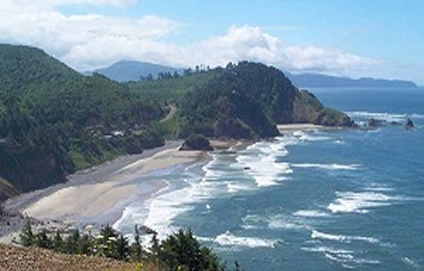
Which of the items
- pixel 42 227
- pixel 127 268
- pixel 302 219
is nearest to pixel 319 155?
pixel 302 219

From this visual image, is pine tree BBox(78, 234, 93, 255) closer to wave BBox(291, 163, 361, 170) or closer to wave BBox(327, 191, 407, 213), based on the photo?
wave BBox(327, 191, 407, 213)

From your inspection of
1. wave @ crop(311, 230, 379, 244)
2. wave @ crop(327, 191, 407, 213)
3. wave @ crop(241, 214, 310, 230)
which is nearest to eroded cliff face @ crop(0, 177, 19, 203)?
wave @ crop(241, 214, 310, 230)

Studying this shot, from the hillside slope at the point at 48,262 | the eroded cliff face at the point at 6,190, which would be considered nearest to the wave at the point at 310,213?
the eroded cliff face at the point at 6,190

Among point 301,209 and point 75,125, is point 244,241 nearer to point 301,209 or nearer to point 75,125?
point 301,209

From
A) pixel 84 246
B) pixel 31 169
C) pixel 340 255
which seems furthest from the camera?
pixel 31 169

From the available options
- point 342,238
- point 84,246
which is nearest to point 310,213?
point 342,238
